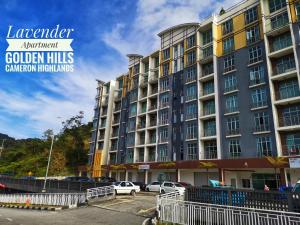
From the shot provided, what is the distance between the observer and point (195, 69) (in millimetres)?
49812

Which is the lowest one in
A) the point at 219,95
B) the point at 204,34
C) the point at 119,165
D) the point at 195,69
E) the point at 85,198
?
the point at 85,198

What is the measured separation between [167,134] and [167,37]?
2150 centimetres

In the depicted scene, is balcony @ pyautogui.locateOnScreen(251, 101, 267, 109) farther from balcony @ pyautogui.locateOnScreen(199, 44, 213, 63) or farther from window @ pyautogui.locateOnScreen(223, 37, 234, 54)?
balcony @ pyautogui.locateOnScreen(199, 44, 213, 63)

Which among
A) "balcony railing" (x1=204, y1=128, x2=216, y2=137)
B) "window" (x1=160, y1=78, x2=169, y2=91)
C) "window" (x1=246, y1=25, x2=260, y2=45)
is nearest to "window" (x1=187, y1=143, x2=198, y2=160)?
"balcony railing" (x1=204, y1=128, x2=216, y2=137)

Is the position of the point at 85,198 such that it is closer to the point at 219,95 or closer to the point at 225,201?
the point at 225,201

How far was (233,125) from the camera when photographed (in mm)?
40875

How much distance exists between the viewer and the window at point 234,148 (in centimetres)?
3931

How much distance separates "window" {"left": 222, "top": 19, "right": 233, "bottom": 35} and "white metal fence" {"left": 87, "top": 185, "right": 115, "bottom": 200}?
32804mm

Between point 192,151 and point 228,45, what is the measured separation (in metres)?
18.9

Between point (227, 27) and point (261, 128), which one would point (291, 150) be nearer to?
point (261, 128)

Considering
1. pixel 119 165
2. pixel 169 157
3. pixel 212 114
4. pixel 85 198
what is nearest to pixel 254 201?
pixel 85 198

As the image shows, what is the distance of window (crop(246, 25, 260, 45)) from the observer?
1631 inches

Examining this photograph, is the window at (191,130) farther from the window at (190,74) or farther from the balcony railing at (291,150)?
the balcony railing at (291,150)

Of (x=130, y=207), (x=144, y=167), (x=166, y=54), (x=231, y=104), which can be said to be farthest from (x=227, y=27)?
(x=130, y=207)
